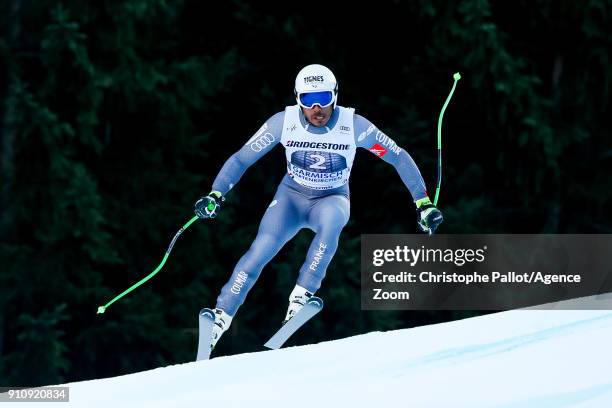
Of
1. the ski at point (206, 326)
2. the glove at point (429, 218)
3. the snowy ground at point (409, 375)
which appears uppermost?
the glove at point (429, 218)

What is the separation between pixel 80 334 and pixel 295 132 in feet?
26.1

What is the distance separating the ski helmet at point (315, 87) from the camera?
684 cm

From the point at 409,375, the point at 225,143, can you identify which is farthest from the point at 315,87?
the point at 225,143

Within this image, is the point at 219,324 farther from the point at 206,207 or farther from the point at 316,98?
the point at 316,98

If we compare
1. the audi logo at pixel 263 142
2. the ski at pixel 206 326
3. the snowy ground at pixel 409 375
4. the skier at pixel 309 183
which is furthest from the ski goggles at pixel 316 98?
the snowy ground at pixel 409 375

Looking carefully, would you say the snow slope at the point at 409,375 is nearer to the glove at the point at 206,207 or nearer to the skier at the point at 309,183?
the skier at the point at 309,183

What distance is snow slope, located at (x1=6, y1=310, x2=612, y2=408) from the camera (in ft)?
22.5

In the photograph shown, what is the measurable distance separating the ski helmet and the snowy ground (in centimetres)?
156

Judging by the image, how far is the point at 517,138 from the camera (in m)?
15.0

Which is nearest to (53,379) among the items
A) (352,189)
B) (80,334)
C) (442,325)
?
(80,334)

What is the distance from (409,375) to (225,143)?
29.7 feet

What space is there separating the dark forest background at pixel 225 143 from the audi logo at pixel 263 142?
19.7ft

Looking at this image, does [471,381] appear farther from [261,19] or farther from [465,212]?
[261,19]

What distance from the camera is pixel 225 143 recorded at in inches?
639
